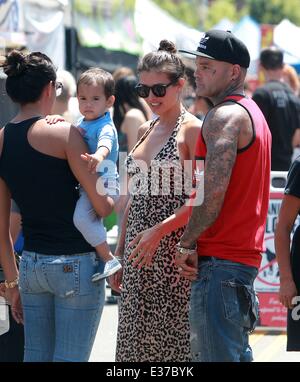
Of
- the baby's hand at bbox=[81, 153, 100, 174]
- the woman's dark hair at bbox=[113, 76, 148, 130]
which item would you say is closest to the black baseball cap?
the baby's hand at bbox=[81, 153, 100, 174]

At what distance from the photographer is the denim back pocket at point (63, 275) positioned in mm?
4680

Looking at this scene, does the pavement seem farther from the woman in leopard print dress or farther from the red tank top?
the red tank top

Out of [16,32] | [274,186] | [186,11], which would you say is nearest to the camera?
[274,186]

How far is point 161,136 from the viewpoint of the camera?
514 cm

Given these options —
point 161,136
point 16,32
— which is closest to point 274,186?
point 161,136

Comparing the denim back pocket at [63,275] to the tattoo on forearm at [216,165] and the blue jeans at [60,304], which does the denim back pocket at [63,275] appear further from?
the tattoo on forearm at [216,165]

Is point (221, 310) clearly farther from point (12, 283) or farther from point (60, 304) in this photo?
point (12, 283)

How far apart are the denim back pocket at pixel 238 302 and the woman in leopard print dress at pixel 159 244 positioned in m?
0.62

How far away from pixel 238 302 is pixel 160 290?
0.72 m

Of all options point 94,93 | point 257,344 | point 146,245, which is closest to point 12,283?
point 146,245
